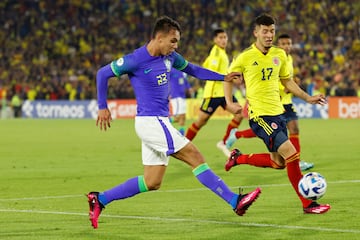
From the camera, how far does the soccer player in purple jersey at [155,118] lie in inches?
356

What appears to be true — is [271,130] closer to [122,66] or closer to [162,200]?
[162,200]

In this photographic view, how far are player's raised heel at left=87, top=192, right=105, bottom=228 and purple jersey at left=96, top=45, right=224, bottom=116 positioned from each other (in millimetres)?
979

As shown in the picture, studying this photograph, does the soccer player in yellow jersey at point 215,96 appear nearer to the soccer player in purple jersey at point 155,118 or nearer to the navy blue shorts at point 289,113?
the navy blue shorts at point 289,113

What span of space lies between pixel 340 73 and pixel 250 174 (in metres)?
27.9

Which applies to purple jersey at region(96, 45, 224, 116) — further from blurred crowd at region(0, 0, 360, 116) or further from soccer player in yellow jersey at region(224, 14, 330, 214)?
blurred crowd at region(0, 0, 360, 116)

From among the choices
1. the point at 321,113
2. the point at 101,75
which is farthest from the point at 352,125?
the point at 101,75

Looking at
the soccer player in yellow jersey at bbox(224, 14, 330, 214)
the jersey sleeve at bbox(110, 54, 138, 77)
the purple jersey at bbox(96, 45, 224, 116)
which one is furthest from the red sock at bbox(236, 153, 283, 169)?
the jersey sleeve at bbox(110, 54, 138, 77)

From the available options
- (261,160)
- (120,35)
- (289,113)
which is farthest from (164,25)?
(120,35)

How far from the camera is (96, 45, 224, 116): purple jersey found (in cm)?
905

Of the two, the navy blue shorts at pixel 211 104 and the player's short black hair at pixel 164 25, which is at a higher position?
the player's short black hair at pixel 164 25

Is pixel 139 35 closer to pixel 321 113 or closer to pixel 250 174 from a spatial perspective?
pixel 321 113

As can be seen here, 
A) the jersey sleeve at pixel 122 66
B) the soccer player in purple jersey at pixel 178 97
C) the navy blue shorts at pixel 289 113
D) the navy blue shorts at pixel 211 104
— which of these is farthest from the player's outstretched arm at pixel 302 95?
the soccer player in purple jersey at pixel 178 97

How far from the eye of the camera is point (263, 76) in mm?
11250

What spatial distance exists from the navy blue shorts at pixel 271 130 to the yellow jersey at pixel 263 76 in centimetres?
8
